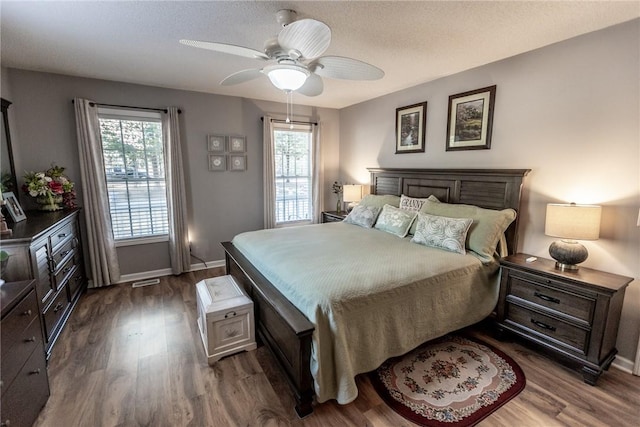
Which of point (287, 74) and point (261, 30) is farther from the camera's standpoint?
point (261, 30)

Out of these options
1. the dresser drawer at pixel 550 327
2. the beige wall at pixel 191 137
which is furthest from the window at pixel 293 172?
the dresser drawer at pixel 550 327

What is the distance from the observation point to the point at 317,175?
4.85 meters

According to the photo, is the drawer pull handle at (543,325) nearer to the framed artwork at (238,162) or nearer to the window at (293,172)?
the window at (293,172)

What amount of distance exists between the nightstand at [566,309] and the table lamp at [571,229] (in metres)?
0.11

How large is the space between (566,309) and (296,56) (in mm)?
2584

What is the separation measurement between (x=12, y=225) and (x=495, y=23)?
13.3 ft

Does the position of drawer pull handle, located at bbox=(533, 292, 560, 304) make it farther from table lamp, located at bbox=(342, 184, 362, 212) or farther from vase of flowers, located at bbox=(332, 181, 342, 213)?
vase of flowers, located at bbox=(332, 181, 342, 213)

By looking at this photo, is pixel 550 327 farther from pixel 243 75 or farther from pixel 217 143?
pixel 217 143

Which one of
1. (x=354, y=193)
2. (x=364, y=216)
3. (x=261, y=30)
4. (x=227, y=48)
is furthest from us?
(x=354, y=193)

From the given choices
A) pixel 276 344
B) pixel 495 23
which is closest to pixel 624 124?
pixel 495 23

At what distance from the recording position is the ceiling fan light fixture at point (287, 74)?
186 cm

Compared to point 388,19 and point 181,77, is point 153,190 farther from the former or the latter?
point 388,19

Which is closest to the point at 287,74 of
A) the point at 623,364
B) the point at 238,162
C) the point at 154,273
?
the point at 238,162

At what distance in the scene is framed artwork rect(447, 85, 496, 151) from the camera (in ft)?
9.49
